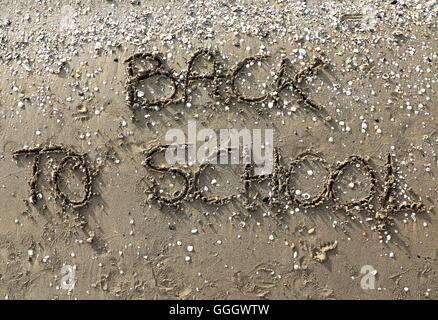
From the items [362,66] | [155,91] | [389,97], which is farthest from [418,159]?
[155,91]

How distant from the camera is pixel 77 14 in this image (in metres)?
4.78

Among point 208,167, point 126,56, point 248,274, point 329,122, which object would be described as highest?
point 126,56

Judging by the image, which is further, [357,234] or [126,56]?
[126,56]

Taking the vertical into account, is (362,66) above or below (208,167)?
above

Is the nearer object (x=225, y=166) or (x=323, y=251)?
(x=323, y=251)

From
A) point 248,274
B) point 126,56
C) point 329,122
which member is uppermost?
point 126,56

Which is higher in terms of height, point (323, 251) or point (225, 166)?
point (225, 166)

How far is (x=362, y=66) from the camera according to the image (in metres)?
4.57

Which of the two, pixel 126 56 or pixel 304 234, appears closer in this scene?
pixel 304 234

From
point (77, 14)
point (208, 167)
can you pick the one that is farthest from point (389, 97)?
point (77, 14)

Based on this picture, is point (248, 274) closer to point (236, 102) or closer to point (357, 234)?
point (357, 234)

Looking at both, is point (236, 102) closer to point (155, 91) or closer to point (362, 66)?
point (155, 91)

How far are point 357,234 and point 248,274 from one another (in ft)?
3.43

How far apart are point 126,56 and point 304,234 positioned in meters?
2.37
